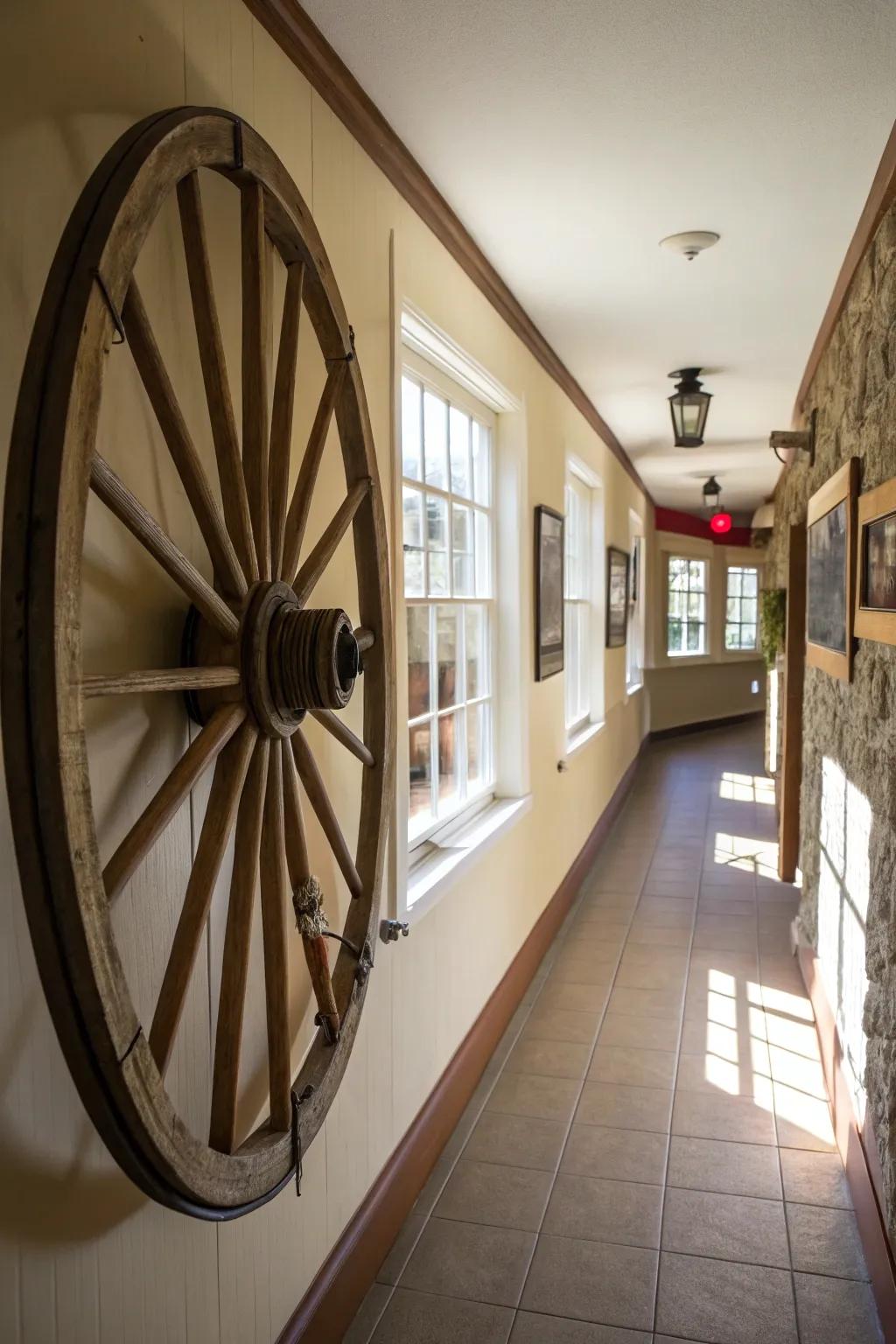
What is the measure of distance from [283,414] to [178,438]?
0.38 m

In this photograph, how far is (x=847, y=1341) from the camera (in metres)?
2.10

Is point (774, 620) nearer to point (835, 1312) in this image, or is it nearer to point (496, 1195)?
point (496, 1195)

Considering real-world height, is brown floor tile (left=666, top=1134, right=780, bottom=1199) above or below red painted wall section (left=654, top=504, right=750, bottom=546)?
below

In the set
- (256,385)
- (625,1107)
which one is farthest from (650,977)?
(256,385)

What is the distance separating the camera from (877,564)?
2430 mm

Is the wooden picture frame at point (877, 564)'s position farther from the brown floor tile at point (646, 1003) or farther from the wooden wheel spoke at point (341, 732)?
the brown floor tile at point (646, 1003)

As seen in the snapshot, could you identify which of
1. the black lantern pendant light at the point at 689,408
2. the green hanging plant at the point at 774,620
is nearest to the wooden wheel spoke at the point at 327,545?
the black lantern pendant light at the point at 689,408

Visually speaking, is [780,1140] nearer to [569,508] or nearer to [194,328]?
[194,328]

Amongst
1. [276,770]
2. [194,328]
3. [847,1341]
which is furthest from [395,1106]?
[194,328]

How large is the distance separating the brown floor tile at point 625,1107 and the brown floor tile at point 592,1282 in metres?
0.59

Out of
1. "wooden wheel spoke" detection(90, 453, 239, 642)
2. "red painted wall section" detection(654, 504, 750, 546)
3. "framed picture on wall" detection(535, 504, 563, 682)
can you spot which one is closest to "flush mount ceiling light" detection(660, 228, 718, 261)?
"framed picture on wall" detection(535, 504, 563, 682)

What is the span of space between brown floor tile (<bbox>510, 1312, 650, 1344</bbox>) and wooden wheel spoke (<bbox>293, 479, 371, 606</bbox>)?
5.28ft

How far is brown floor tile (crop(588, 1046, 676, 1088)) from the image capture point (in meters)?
3.26

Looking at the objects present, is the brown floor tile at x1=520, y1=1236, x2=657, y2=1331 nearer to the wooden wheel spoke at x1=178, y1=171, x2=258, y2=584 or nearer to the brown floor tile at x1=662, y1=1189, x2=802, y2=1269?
the brown floor tile at x1=662, y1=1189, x2=802, y2=1269
